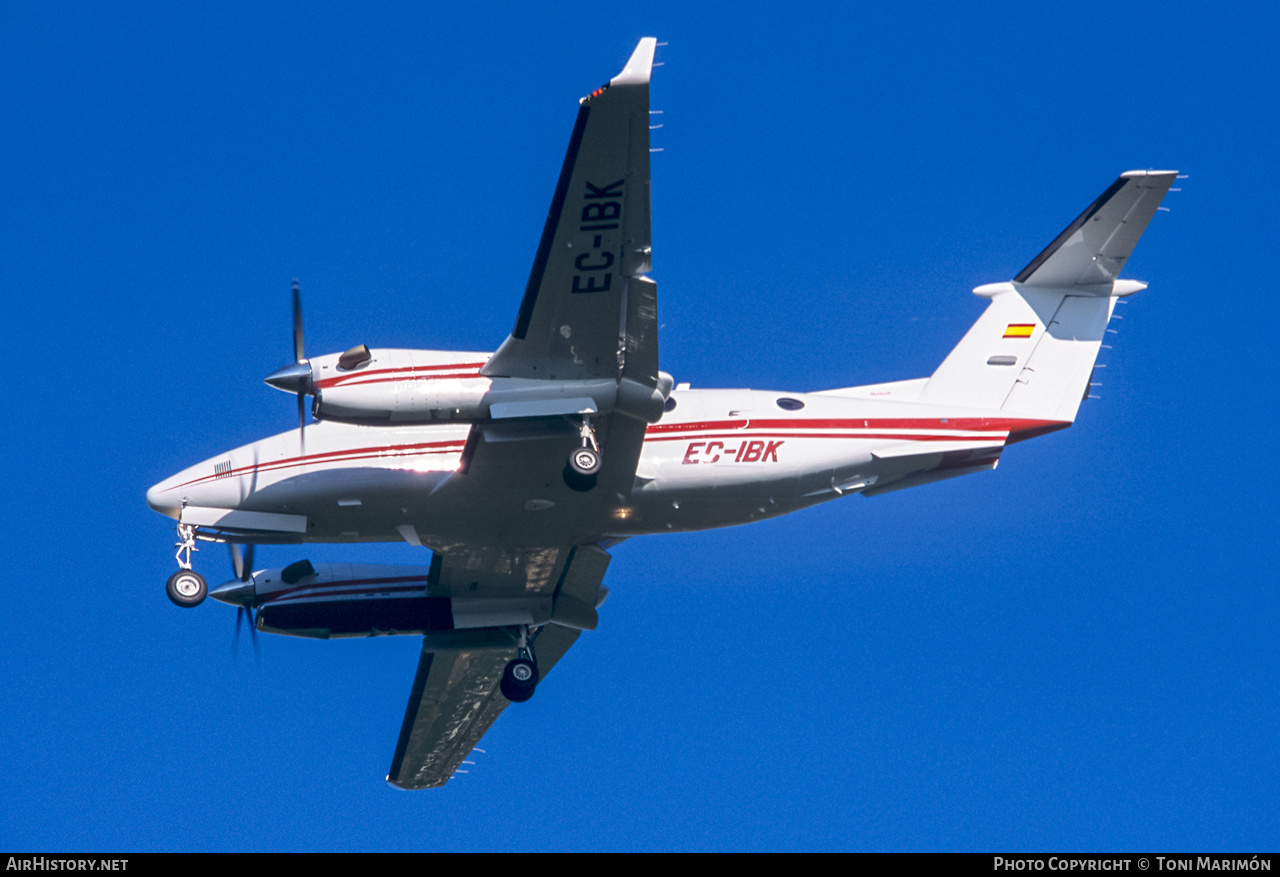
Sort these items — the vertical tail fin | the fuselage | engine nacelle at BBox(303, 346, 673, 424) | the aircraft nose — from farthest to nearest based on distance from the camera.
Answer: the vertical tail fin, the aircraft nose, the fuselage, engine nacelle at BBox(303, 346, 673, 424)

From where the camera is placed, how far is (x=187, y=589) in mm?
23203

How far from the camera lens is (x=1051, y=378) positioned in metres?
24.6

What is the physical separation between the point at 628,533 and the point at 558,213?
23.7 feet

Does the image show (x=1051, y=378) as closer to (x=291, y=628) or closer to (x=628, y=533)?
(x=628, y=533)

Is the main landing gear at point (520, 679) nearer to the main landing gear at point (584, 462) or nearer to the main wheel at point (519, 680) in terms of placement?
the main wheel at point (519, 680)

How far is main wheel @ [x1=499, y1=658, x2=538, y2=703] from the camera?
84.2ft

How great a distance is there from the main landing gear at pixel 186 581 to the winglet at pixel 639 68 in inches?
434

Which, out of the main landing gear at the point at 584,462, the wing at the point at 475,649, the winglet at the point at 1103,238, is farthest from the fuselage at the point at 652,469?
the winglet at the point at 1103,238

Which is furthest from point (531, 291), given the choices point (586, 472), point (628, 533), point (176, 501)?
point (176, 501)

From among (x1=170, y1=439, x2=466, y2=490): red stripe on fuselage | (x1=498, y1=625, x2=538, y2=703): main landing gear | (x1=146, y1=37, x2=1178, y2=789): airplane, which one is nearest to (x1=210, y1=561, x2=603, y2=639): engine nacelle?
(x1=146, y1=37, x2=1178, y2=789): airplane

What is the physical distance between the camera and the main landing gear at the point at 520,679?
84.2 feet

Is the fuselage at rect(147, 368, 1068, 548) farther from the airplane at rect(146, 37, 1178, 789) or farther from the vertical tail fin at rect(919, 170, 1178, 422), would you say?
the vertical tail fin at rect(919, 170, 1178, 422)

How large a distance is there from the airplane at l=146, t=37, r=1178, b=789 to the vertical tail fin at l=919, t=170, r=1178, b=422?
1.4 inches
